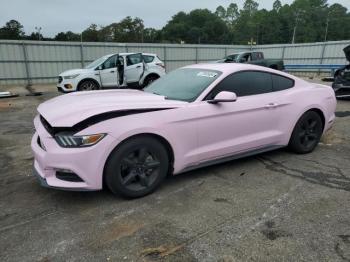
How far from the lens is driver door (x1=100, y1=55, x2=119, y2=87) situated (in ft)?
43.5

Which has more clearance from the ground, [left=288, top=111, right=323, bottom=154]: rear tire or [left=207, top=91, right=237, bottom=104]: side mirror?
[left=207, top=91, right=237, bottom=104]: side mirror

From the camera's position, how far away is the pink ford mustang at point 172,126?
10.8 ft

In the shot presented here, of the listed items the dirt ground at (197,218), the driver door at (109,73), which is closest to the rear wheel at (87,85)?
the driver door at (109,73)

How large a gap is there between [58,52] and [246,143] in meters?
18.1

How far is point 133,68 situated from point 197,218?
11.3 m

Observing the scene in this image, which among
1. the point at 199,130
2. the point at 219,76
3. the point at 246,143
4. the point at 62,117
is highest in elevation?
the point at 219,76

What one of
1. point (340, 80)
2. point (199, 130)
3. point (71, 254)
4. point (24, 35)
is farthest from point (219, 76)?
point (24, 35)

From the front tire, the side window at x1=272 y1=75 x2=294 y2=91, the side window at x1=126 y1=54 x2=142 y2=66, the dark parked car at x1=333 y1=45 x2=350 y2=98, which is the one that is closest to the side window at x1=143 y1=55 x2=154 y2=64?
the side window at x1=126 y1=54 x2=142 y2=66

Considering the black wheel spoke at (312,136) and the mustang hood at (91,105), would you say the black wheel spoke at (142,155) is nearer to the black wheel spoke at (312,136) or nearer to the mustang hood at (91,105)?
the mustang hood at (91,105)

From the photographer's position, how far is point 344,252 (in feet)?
8.80

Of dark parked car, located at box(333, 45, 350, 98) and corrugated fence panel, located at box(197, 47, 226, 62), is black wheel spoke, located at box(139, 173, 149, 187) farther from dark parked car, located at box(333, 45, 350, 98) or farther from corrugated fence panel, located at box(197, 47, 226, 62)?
corrugated fence panel, located at box(197, 47, 226, 62)

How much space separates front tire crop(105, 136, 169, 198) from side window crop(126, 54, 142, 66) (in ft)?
34.8

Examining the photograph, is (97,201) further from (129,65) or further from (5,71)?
(5,71)

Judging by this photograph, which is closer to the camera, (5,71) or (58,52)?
(5,71)
